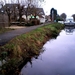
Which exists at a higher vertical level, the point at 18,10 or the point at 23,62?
the point at 18,10

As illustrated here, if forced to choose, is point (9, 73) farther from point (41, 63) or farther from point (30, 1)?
point (30, 1)

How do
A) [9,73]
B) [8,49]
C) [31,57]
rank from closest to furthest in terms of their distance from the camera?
[9,73] < [8,49] < [31,57]

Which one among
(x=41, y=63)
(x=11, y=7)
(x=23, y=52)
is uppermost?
(x=11, y=7)

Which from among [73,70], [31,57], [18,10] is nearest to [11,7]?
[18,10]

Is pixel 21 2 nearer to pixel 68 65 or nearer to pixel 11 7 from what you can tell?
pixel 11 7

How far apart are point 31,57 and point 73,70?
3.08 metres

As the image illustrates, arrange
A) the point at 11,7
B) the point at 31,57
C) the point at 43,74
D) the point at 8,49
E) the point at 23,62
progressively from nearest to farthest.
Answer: the point at 43,74, the point at 8,49, the point at 23,62, the point at 31,57, the point at 11,7

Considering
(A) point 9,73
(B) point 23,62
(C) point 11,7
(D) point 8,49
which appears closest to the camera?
(A) point 9,73

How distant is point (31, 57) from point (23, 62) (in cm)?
119

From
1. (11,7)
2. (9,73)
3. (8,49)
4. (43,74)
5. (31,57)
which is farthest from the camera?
(11,7)

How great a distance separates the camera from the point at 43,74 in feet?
27.3

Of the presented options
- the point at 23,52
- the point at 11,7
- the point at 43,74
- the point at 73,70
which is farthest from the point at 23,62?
the point at 11,7

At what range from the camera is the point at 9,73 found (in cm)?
764

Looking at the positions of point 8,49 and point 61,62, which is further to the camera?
point 61,62
